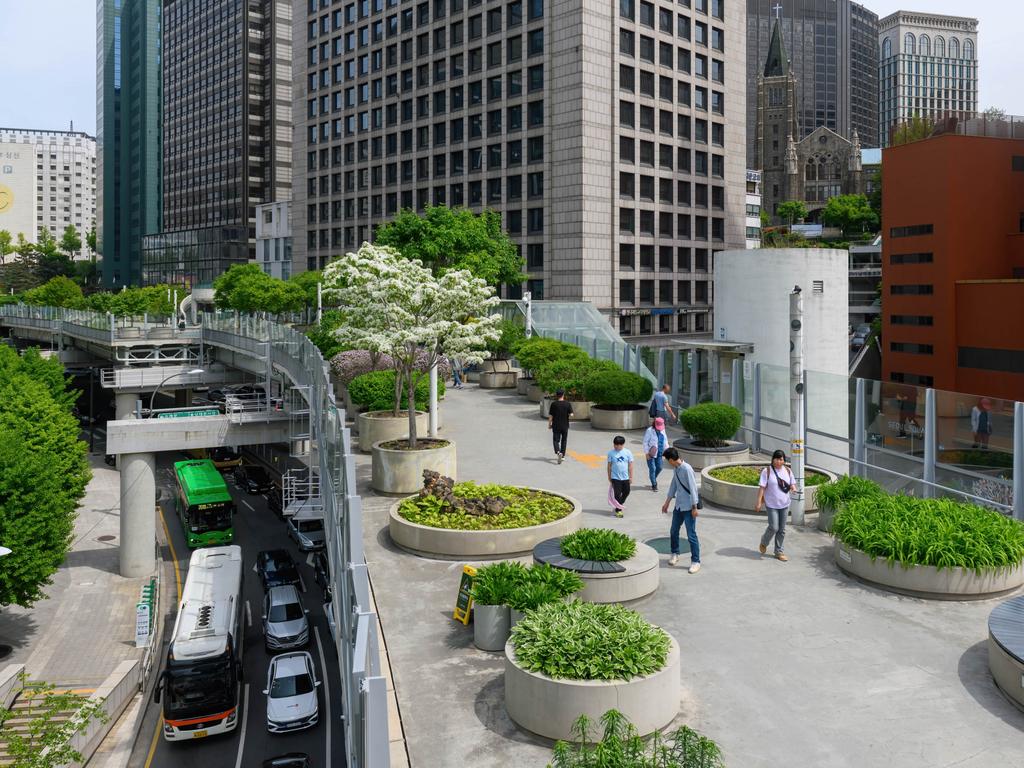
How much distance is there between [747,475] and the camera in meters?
19.1

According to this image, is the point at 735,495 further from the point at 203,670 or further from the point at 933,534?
the point at 203,670

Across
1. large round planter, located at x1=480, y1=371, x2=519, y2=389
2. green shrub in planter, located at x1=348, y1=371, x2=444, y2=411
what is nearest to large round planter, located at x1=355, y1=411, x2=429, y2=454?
green shrub in planter, located at x1=348, y1=371, x2=444, y2=411

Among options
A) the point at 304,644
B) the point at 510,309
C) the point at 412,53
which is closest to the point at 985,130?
the point at 510,309

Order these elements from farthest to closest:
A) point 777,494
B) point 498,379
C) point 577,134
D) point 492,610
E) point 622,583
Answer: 1. point 577,134
2. point 498,379
3. point 777,494
4. point 622,583
5. point 492,610

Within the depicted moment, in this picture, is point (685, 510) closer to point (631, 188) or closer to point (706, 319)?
point (631, 188)

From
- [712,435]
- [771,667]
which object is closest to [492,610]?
[771,667]

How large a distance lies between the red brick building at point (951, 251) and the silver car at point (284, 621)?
43.1 m

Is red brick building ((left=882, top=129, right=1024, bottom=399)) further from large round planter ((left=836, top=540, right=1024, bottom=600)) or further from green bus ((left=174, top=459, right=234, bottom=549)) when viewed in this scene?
large round planter ((left=836, top=540, right=1024, bottom=600))

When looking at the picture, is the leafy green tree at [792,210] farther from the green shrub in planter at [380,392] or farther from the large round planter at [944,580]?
the large round planter at [944,580]

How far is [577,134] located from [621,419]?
43992 millimetres

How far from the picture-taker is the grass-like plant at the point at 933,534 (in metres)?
12.8

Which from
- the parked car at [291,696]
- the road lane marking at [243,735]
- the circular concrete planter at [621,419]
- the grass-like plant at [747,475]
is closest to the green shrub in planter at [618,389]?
the circular concrete planter at [621,419]

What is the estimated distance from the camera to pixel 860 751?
28.4 ft

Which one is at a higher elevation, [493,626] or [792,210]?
[792,210]
